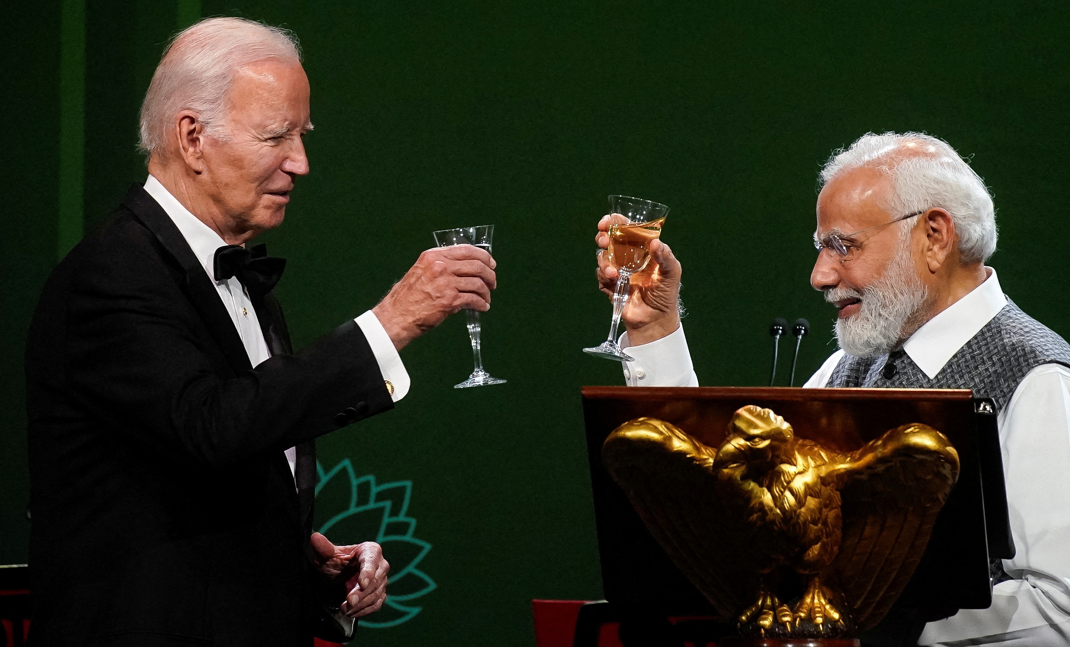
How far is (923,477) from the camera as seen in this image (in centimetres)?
123

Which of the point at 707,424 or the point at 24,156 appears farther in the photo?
the point at 24,156

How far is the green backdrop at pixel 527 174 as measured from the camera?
12.0 feet

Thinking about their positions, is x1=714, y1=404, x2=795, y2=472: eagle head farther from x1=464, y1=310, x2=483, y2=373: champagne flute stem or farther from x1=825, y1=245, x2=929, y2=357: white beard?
x1=825, y1=245, x2=929, y2=357: white beard

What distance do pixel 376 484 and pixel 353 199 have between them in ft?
3.46

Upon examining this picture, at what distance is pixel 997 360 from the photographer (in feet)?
6.76

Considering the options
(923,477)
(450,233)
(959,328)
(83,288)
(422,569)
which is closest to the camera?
(923,477)

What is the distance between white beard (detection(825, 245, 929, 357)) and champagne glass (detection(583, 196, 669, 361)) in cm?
49

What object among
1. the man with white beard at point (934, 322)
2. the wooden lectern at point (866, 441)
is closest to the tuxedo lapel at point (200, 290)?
the wooden lectern at point (866, 441)

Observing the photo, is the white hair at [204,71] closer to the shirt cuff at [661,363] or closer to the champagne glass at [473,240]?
the champagne glass at [473,240]

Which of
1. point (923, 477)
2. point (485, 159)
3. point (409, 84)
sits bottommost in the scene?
point (923, 477)

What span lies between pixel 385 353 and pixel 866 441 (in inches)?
29.4

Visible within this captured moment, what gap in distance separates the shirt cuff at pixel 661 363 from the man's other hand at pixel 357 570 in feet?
2.50

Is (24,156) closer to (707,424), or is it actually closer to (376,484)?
(376,484)

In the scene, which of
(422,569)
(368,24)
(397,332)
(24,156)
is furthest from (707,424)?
(24,156)
